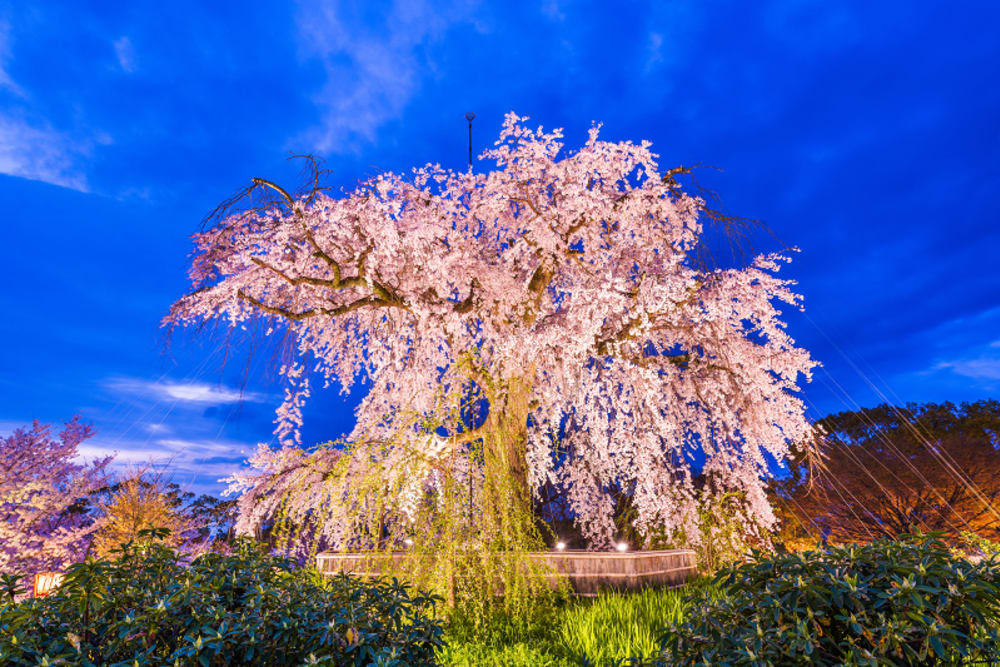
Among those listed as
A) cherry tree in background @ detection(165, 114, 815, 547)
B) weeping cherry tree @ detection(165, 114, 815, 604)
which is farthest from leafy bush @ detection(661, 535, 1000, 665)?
cherry tree in background @ detection(165, 114, 815, 547)

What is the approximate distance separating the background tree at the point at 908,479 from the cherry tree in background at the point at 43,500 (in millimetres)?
18535

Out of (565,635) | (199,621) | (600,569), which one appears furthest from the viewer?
(600,569)

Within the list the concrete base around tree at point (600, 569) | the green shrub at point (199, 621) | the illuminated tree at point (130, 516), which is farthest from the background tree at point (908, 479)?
the illuminated tree at point (130, 516)

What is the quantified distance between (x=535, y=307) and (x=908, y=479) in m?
14.2

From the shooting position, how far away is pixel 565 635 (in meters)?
4.90

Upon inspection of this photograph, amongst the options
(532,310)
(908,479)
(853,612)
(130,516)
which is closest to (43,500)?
(130,516)

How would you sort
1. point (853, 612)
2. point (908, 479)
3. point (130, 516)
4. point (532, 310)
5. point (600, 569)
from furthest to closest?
point (908, 479), point (130, 516), point (532, 310), point (600, 569), point (853, 612)

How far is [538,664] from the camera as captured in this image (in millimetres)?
4348

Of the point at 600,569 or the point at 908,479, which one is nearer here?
the point at 600,569

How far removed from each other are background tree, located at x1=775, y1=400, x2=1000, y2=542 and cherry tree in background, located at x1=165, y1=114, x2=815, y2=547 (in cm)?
621

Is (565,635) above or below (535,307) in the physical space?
below

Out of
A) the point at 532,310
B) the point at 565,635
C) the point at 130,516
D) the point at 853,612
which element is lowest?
the point at 565,635

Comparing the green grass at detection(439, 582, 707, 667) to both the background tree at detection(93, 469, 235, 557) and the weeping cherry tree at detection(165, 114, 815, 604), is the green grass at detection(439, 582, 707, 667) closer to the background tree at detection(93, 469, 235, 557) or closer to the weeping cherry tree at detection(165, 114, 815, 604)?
the weeping cherry tree at detection(165, 114, 815, 604)

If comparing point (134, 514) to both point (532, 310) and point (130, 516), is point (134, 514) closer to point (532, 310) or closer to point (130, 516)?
point (130, 516)
